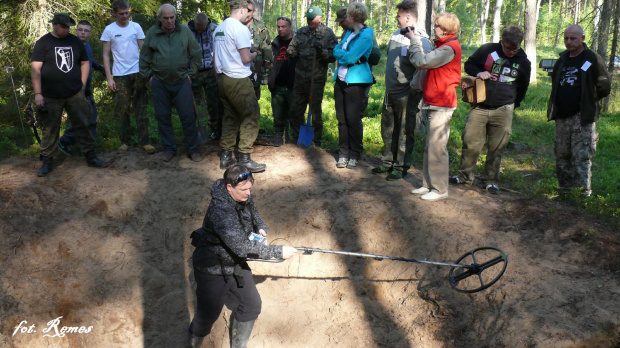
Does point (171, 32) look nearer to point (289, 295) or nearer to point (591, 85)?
point (289, 295)

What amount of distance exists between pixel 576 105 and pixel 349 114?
3269mm

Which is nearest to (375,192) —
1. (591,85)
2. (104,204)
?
(591,85)

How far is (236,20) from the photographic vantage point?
7.16 m

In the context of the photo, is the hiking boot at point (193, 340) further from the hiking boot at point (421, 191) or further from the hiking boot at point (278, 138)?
the hiking boot at point (278, 138)

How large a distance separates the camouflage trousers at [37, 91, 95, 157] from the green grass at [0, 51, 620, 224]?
111cm

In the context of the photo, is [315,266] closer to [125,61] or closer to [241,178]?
[241,178]

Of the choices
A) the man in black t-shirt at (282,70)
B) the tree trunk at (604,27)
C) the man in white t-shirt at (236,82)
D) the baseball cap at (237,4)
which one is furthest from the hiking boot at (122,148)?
the tree trunk at (604,27)

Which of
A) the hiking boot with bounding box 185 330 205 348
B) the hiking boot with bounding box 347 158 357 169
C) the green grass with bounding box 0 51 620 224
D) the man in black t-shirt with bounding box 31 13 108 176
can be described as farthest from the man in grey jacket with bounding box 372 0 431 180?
the man in black t-shirt with bounding box 31 13 108 176

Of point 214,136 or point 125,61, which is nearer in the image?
point 125,61

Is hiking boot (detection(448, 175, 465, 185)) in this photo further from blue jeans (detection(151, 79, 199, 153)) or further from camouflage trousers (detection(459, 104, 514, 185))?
blue jeans (detection(151, 79, 199, 153))

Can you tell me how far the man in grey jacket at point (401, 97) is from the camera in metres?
6.79

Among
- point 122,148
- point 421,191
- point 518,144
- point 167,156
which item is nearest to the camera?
point 421,191

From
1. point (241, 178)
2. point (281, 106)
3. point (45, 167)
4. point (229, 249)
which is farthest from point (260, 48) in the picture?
point (229, 249)

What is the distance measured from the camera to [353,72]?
744 centimetres
